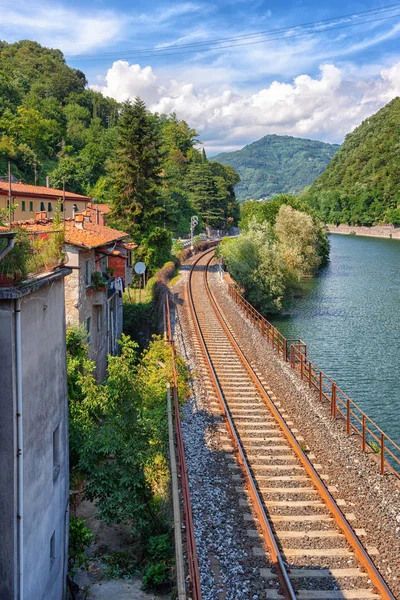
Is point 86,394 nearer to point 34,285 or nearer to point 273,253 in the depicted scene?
point 34,285

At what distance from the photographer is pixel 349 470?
11828 millimetres

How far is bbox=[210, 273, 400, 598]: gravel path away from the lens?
9.40 metres

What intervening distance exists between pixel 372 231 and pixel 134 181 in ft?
319

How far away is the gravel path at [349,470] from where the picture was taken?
30.8ft

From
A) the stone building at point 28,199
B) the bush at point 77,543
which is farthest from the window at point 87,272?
the stone building at point 28,199

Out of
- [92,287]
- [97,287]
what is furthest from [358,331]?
[92,287]

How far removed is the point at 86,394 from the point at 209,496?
20.1 feet

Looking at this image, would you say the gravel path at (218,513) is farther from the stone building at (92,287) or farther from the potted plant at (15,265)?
the potted plant at (15,265)

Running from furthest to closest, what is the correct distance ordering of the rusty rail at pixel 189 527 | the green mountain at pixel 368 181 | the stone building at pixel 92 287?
1. the green mountain at pixel 368 181
2. the stone building at pixel 92 287
3. the rusty rail at pixel 189 527

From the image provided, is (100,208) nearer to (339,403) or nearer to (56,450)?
(339,403)

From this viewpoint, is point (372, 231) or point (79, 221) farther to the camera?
point (372, 231)

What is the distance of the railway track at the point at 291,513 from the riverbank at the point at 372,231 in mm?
109781

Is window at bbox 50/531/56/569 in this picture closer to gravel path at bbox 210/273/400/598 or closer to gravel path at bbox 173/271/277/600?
gravel path at bbox 173/271/277/600

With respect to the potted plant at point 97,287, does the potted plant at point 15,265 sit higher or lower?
higher
